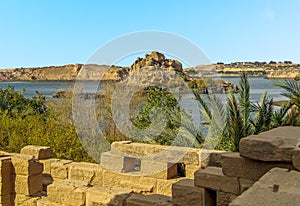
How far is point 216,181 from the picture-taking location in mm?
4641

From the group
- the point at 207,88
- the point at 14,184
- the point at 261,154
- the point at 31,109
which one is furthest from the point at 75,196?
the point at 31,109

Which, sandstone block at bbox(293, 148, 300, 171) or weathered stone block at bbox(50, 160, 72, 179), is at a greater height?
sandstone block at bbox(293, 148, 300, 171)

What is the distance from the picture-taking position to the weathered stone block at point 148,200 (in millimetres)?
5532

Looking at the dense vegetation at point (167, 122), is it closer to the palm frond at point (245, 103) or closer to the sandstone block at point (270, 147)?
the palm frond at point (245, 103)

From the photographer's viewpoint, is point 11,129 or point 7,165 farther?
point 11,129

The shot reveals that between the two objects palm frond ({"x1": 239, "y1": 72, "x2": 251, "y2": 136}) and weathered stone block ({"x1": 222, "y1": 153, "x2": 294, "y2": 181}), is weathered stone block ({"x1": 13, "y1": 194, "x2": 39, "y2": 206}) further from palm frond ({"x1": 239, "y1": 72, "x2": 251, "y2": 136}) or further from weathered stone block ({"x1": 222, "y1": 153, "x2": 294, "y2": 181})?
palm frond ({"x1": 239, "y1": 72, "x2": 251, "y2": 136})

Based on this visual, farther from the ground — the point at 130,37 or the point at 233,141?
the point at 130,37

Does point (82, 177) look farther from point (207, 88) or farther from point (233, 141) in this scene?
point (207, 88)

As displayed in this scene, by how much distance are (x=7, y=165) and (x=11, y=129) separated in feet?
20.2

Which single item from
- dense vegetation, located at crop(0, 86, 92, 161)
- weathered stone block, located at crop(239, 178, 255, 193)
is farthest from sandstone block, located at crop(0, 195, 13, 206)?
weathered stone block, located at crop(239, 178, 255, 193)

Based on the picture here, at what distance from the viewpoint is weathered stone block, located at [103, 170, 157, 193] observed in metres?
8.45

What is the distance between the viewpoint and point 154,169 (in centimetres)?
834

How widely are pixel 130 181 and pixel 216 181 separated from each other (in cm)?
440

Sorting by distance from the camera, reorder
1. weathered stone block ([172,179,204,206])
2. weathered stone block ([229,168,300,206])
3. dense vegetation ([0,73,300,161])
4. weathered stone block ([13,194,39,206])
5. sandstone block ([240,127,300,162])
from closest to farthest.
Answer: weathered stone block ([229,168,300,206]), sandstone block ([240,127,300,162]), weathered stone block ([172,179,204,206]), weathered stone block ([13,194,39,206]), dense vegetation ([0,73,300,161])
